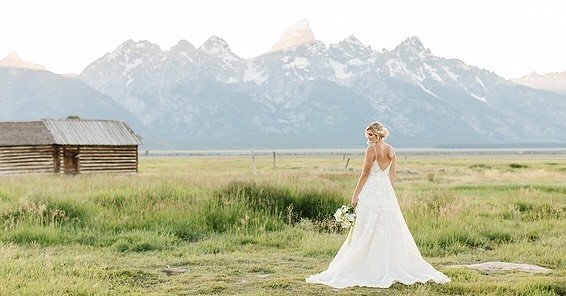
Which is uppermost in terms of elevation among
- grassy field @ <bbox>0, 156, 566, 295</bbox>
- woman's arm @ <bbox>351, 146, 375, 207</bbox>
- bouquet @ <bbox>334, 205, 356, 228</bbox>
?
woman's arm @ <bbox>351, 146, 375, 207</bbox>

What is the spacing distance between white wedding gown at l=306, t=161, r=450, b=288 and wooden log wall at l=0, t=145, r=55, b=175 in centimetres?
3796

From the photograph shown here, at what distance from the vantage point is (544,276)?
38.1ft

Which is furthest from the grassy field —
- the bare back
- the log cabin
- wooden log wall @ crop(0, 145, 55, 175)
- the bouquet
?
wooden log wall @ crop(0, 145, 55, 175)

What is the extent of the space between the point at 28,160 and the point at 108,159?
498 cm

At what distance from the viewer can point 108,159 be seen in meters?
48.6

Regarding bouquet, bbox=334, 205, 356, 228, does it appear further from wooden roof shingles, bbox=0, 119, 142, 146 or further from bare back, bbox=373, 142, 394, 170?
wooden roof shingles, bbox=0, 119, 142, 146

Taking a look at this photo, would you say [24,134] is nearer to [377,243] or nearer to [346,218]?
[346,218]

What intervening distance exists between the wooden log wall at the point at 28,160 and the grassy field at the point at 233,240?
2297cm

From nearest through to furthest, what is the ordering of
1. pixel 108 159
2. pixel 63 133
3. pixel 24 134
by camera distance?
pixel 63 133
pixel 24 134
pixel 108 159

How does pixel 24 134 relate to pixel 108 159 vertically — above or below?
above

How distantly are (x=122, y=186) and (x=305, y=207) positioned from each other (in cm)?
858

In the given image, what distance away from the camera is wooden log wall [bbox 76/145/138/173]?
4712 centimetres

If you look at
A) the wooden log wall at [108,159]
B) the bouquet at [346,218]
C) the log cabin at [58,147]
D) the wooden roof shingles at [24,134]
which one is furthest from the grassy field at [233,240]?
the wooden log wall at [108,159]

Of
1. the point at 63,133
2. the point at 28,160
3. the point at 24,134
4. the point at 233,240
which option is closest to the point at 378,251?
the point at 233,240
